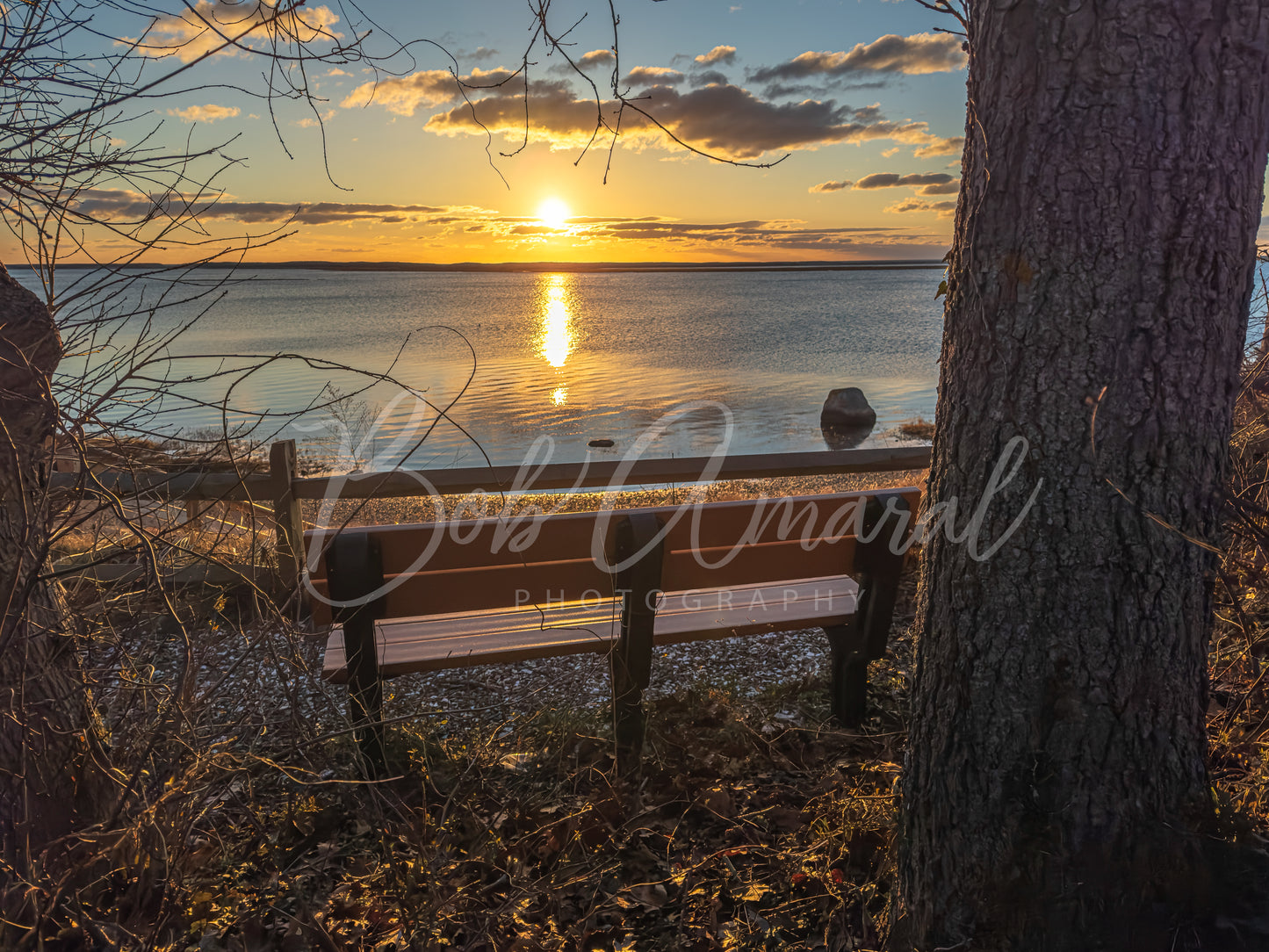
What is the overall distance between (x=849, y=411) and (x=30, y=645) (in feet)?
58.7

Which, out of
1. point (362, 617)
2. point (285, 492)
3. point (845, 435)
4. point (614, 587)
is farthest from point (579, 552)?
point (845, 435)

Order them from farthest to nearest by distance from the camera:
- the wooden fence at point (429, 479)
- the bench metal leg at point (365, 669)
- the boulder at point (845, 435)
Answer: the boulder at point (845, 435) → the wooden fence at point (429, 479) → the bench metal leg at point (365, 669)

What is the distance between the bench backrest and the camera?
2.66 metres

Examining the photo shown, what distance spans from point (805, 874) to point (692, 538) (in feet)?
4.07

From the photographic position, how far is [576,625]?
9.14 ft

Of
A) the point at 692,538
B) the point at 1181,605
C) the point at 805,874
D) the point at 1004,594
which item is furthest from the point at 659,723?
the point at 1181,605

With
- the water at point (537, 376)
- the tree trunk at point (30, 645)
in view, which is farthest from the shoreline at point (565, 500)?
the tree trunk at point (30, 645)

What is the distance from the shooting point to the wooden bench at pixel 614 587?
2.55 m

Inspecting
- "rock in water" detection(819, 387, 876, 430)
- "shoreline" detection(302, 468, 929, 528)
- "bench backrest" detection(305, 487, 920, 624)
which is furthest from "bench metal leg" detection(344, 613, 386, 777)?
"rock in water" detection(819, 387, 876, 430)

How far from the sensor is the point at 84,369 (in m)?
1.94

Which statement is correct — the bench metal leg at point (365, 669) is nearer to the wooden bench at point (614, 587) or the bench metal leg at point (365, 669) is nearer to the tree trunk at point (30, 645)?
the wooden bench at point (614, 587)

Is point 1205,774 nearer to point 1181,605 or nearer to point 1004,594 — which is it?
point 1181,605

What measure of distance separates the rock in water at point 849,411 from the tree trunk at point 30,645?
695 inches

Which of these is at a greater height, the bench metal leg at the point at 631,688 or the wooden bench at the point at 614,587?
the wooden bench at the point at 614,587
